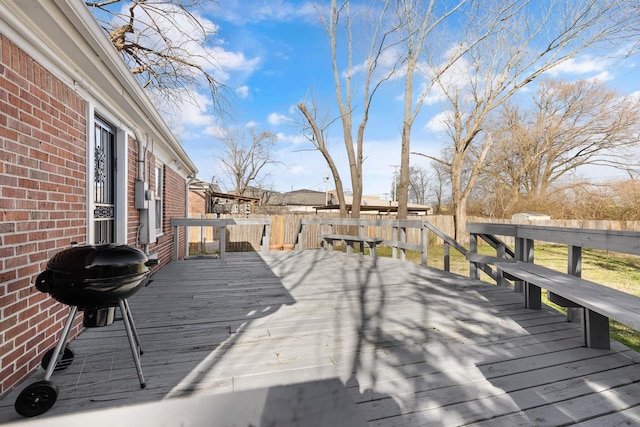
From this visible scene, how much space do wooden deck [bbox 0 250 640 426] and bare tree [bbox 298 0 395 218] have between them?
8.98 m

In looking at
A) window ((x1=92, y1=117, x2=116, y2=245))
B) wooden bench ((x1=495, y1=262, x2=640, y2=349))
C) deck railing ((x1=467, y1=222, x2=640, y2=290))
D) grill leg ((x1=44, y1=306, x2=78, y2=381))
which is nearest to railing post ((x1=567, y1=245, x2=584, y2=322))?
deck railing ((x1=467, y1=222, x2=640, y2=290))

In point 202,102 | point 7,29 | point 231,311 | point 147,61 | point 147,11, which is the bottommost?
point 231,311

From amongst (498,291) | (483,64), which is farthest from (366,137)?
(498,291)

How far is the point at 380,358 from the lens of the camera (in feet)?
7.21

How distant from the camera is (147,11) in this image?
752 cm

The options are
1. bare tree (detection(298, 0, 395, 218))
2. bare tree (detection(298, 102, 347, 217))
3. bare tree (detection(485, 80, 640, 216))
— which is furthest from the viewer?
bare tree (detection(485, 80, 640, 216))

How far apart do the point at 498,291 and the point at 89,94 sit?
16.3 ft

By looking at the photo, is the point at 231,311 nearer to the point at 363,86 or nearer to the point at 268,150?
the point at 363,86

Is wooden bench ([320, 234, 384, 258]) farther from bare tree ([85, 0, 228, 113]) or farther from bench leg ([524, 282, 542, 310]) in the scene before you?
bare tree ([85, 0, 228, 113])

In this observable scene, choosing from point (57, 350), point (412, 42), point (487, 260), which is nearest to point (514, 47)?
point (412, 42)

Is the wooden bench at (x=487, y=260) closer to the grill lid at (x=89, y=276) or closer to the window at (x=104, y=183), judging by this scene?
the grill lid at (x=89, y=276)

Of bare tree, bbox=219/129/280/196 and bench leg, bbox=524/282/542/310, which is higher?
bare tree, bbox=219/129/280/196

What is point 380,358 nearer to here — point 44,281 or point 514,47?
point 44,281

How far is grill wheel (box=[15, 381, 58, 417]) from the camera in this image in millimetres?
1580
